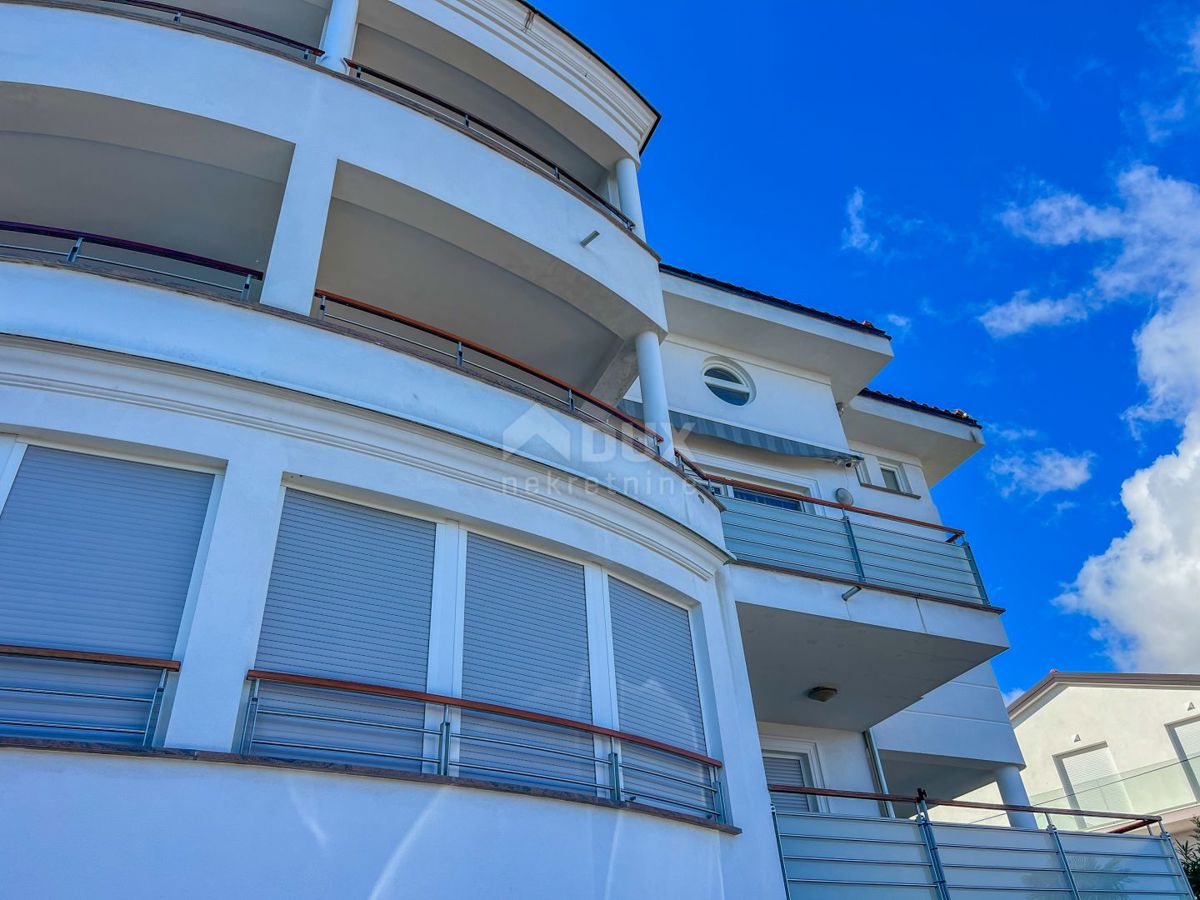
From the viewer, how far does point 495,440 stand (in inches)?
274

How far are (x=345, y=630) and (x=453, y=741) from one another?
0.99m

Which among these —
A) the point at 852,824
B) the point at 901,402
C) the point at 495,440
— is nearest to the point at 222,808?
the point at 495,440

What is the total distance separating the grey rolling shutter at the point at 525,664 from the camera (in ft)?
18.9

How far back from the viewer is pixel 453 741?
5.53 meters

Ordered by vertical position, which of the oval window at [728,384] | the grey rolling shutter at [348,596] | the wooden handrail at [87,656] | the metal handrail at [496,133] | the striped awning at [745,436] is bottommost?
the wooden handrail at [87,656]

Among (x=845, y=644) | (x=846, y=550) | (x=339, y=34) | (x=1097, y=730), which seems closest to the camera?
(x=339, y=34)

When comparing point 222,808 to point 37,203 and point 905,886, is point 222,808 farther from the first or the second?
point 37,203

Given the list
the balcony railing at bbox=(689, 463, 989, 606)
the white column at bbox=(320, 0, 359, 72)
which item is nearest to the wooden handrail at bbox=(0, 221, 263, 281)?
the white column at bbox=(320, 0, 359, 72)

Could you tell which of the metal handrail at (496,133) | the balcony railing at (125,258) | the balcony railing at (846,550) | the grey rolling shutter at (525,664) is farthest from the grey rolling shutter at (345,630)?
the metal handrail at (496,133)

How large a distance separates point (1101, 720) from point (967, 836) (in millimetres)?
22519

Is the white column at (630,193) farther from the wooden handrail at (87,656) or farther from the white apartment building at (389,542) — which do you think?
the wooden handrail at (87,656)

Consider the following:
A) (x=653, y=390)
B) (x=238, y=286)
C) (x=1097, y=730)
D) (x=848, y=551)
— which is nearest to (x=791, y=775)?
(x=848, y=551)

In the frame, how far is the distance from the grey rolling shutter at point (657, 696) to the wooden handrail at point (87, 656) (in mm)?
3161

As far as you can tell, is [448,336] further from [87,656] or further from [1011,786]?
[1011,786]
